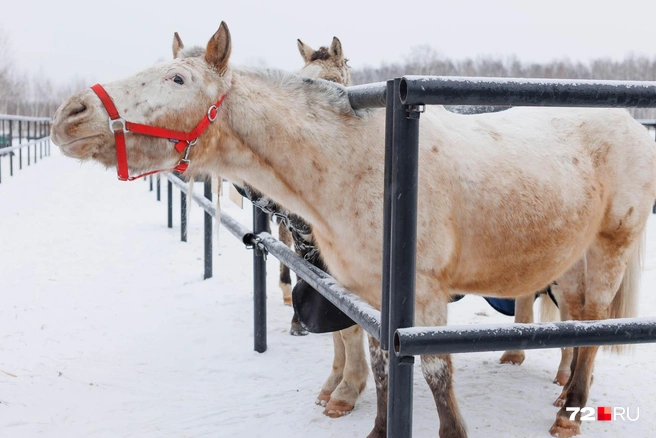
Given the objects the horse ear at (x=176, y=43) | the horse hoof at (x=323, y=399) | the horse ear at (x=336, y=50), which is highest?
the horse ear at (x=336, y=50)

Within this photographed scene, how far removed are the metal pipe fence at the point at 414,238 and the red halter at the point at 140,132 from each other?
1.00 meters

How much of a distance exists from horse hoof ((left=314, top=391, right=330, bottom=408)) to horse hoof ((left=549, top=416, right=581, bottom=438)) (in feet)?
4.01

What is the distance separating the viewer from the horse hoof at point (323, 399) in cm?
342

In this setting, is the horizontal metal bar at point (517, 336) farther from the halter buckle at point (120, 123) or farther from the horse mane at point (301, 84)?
the halter buckle at point (120, 123)

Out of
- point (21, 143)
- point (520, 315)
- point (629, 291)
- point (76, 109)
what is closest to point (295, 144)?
point (76, 109)

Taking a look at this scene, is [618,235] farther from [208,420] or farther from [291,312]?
[291,312]

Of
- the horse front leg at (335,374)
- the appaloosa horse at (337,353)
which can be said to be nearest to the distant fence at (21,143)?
the appaloosa horse at (337,353)

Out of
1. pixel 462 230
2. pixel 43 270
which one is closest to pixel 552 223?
pixel 462 230

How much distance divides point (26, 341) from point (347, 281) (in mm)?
2953

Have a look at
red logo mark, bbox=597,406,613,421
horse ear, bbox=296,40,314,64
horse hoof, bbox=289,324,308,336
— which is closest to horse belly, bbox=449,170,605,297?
red logo mark, bbox=597,406,613,421

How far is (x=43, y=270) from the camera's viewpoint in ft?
20.9

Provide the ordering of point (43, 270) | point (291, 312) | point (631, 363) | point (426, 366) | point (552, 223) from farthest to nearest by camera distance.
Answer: point (43, 270), point (291, 312), point (631, 363), point (552, 223), point (426, 366)

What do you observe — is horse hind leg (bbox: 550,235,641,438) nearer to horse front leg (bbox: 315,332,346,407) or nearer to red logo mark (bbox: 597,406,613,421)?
red logo mark (bbox: 597,406,613,421)

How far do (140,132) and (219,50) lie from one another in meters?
0.46
